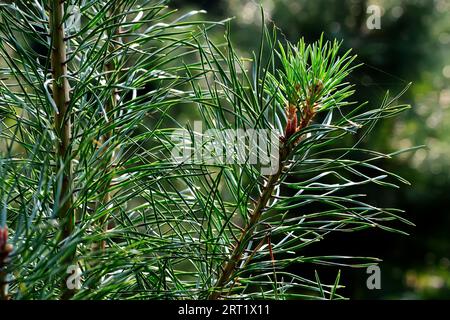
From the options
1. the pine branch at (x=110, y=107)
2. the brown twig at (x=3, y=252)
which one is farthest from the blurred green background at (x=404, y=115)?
the brown twig at (x=3, y=252)

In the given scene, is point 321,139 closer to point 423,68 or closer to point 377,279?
point 377,279

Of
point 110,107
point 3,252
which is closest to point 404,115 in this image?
point 110,107

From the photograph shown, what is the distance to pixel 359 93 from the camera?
197cm

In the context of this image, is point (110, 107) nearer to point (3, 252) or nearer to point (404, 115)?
point (3, 252)

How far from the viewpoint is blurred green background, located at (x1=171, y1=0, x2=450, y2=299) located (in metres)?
2.41

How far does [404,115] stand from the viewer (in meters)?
2.47

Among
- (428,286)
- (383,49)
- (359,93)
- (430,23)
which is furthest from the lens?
(428,286)

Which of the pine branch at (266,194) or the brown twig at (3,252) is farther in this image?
the pine branch at (266,194)

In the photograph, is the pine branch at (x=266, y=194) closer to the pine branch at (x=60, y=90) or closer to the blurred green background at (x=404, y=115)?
the pine branch at (x=60, y=90)

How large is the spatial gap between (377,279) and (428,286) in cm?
251

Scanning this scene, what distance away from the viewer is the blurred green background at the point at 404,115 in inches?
94.7
